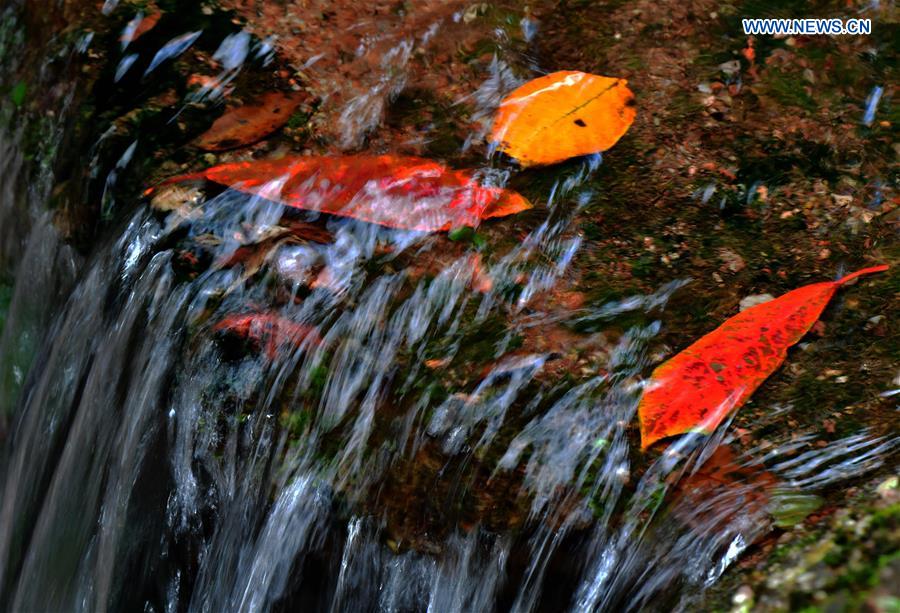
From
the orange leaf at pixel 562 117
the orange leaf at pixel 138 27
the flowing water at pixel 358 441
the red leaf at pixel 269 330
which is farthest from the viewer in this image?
the orange leaf at pixel 138 27

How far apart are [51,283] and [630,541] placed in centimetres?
189

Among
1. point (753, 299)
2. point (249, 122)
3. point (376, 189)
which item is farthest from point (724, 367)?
point (249, 122)

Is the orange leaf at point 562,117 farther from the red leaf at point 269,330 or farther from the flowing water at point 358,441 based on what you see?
the red leaf at point 269,330

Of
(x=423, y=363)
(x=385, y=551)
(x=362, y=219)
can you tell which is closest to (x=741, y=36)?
(x=362, y=219)

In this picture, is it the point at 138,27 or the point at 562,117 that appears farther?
the point at 138,27

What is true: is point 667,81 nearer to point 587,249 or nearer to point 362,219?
point 587,249

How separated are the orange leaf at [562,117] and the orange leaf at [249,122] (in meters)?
0.62

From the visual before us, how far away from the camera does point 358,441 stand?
1933 millimetres

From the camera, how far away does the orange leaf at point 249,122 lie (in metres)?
2.49

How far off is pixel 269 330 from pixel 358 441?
0.35 m

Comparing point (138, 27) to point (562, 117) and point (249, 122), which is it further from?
point (562, 117)

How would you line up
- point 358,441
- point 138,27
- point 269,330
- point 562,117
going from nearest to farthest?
point 358,441
point 269,330
point 562,117
point 138,27

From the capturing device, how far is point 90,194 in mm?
2506

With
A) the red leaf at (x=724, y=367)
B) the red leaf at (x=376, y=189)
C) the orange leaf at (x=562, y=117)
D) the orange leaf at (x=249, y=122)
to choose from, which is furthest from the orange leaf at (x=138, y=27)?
the red leaf at (x=724, y=367)
